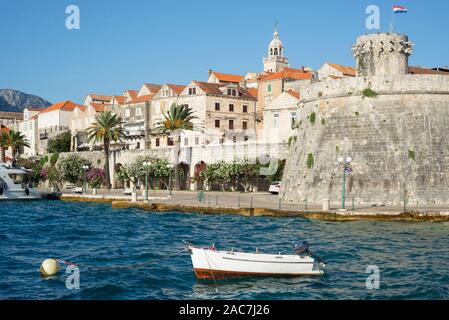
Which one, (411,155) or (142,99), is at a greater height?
(142,99)

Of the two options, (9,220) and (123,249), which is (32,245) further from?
(9,220)

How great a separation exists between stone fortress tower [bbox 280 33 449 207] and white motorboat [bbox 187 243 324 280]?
19.1m

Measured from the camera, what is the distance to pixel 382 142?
40.2m

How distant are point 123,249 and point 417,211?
15.7 metres

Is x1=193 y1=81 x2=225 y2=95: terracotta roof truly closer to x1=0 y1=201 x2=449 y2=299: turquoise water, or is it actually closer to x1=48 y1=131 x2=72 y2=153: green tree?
x1=48 y1=131 x2=72 y2=153: green tree

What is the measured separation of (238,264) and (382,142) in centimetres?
2142

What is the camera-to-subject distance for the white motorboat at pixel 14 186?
60094mm

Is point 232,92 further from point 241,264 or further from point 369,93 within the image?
point 241,264

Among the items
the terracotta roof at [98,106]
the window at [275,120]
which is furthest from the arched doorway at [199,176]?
the terracotta roof at [98,106]

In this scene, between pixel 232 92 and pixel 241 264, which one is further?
pixel 232 92

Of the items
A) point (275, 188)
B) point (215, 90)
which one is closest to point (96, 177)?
point (215, 90)

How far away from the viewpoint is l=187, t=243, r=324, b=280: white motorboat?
21.2 metres

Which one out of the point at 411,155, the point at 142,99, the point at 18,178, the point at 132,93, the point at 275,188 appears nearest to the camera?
the point at 411,155

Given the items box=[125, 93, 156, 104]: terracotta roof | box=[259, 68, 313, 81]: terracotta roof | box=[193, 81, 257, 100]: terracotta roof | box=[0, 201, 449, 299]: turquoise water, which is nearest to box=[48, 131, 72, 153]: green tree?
box=[125, 93, 156, 104]: terracotta roof
